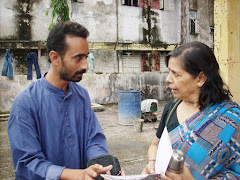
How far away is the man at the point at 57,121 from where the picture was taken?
62.7 inches

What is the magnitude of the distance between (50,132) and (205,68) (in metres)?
1.24

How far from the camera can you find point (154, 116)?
823 cm

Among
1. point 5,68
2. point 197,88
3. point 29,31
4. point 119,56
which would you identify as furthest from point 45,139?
point 119,56

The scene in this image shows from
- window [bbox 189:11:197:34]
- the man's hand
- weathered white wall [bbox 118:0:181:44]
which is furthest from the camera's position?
window [bbox 189:11:197:34]

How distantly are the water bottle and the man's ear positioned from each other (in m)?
1.11

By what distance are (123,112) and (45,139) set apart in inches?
245

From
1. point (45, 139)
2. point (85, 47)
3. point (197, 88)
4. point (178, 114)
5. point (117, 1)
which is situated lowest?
point (45, 139)

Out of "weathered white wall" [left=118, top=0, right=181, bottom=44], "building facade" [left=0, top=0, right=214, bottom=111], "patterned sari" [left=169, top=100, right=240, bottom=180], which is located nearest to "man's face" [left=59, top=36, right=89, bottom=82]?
"patterned sari" [left=169, top=100, right=240, bottom=180]

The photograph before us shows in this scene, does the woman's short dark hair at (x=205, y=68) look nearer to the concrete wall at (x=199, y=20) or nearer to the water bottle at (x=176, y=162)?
the water bottle at (x=176, y=162)

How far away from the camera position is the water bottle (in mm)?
1285

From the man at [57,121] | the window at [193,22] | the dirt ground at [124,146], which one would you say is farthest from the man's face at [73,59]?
the window at [193,22]

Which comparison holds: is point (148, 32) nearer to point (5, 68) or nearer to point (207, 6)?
point (207, 6)

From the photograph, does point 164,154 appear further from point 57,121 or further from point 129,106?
point 129,106

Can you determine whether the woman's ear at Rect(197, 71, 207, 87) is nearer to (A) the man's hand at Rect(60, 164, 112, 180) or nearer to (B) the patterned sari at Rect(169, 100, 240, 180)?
(B) the patterned sari at Rect(169, 100, 240, 180)
